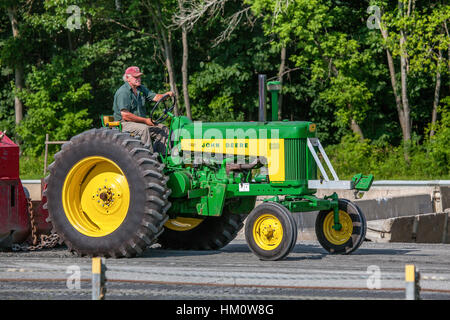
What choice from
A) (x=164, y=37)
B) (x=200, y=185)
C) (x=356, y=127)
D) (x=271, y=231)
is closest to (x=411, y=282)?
(x=271, y=231)

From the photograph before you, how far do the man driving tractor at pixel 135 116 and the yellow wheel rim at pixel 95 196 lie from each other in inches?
20.7

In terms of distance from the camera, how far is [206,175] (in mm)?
10844

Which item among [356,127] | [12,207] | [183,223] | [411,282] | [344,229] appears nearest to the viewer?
[411,282]

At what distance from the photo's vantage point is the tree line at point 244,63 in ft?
85.9

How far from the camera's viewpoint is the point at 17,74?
108 feet

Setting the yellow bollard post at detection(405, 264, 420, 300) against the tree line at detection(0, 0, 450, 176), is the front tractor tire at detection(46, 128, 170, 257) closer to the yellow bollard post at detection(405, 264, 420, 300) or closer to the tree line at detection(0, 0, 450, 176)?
the yellow bollard post at detection(405, 264, 420, 300)

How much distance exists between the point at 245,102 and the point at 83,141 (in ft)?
64.4

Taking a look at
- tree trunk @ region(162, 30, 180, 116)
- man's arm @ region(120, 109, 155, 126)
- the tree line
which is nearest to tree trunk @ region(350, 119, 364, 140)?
the tree line

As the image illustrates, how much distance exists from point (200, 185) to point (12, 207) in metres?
2.48

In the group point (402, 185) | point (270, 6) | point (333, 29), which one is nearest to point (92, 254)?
point (402, 185)

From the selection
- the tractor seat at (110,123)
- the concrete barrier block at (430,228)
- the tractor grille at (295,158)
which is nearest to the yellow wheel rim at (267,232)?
the tractor grille at (295,158)

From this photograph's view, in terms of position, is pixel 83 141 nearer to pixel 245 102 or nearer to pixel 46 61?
pixel 245 102

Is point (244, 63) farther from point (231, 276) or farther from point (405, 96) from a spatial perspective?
point (231, 276)

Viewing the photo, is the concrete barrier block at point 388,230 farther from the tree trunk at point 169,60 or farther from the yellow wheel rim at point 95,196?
the tree trunk at point 169,60
